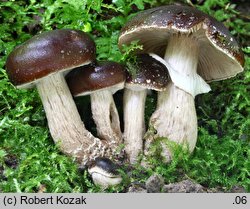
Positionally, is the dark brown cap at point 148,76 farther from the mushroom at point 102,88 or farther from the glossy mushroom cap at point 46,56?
the glossy mushroom cap at point 46,56

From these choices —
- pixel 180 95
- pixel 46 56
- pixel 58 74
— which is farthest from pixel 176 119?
pixel 46 56

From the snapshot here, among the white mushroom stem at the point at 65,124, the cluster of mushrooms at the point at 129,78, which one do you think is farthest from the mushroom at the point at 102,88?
the white mushroom stem at the point at 65,124

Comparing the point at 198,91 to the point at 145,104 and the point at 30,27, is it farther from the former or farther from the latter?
the point at 30,27

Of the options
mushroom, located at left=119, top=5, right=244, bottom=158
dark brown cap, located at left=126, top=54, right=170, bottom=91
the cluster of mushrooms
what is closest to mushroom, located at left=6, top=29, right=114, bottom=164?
the cluster of mushrooms

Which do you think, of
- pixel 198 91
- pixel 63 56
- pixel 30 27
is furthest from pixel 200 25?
pixel 30 27
